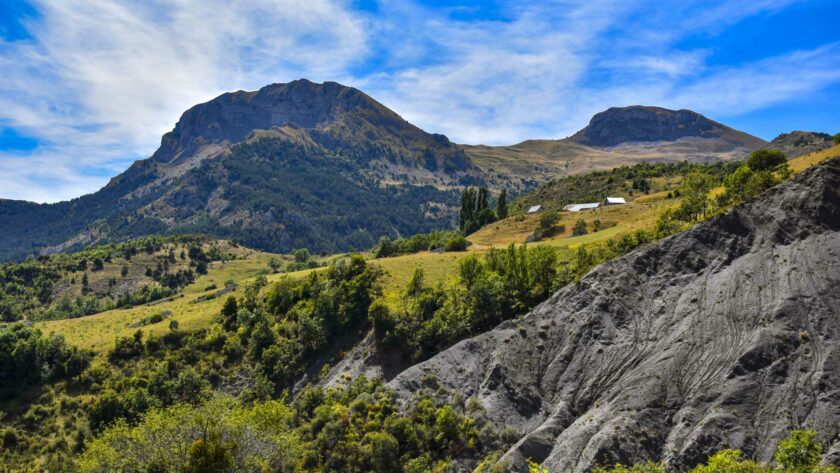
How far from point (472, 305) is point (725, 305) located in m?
29.7

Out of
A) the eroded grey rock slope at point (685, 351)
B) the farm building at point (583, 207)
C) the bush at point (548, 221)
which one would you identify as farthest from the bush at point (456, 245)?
the eroded grey rock slope at point (685, 351)

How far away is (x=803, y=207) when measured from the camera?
49.9 metres

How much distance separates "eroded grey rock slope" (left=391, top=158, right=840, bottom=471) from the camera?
3662 cm

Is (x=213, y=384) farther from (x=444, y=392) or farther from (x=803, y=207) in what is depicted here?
(x=803, y=207)

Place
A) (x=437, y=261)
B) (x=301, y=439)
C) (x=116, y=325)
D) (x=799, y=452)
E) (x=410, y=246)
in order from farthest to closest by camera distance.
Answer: (x=410, y=246)
(x=116, y=325)
(x=437, y=261)
(x=301, y=439)
(x=799, y=452)

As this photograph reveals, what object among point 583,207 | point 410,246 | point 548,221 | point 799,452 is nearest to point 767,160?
point 548,221

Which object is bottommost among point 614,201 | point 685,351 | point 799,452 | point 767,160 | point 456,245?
point 799,452

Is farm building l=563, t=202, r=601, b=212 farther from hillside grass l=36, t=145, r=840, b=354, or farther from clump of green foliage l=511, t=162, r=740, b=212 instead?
clump of green foliage l=511, t=162, r=740, b=212

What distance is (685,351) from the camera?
43.2 meters

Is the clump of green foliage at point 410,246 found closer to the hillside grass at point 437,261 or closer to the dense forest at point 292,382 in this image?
the hillside grass at point 437,261

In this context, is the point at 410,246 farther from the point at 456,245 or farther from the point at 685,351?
the point at 685,351

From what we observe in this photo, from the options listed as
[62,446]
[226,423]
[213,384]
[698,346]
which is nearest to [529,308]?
[698,346]

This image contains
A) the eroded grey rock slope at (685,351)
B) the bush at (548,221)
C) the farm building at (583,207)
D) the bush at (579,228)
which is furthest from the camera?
the farm building at (583,207)

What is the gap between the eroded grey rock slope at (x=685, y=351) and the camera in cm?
3662
